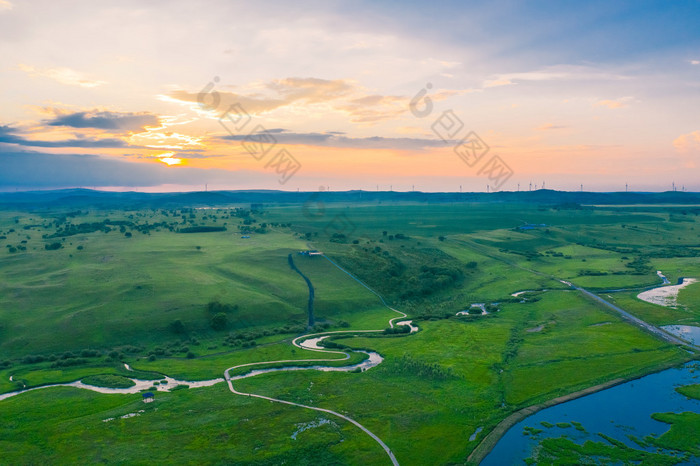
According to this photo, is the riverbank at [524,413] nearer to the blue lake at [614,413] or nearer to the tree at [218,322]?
the blue lake at [614,413]

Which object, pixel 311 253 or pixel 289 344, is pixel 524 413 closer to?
pixel 289 344

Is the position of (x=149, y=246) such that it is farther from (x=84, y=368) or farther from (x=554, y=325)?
(x=554, y=325)

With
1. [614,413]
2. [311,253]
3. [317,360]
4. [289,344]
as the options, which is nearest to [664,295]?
[614,413]

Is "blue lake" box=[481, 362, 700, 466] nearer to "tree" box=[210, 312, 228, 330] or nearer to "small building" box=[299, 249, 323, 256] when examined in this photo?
"tree" box=[210, 312, 228, 330]

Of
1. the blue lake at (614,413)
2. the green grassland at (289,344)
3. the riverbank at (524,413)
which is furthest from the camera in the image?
the green grassland at (289,344)

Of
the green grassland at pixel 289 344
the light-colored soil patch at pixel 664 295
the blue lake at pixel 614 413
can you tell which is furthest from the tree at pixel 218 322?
the light-colored soil patch at pixel 664 295

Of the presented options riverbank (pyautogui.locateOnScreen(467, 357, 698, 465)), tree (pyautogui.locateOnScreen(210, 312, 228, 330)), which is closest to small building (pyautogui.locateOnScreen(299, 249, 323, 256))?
tree (pyautogui.locateOnScreen(210, 312, 228, 330))

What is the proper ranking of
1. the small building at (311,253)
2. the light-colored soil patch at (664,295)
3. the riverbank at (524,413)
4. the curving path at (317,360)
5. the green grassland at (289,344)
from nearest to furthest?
the riverbank at (524,413), the green grassland at (289,344), the curving path at (317,360), the light-colored soil patch at (664,295), the small building at (311,253)
